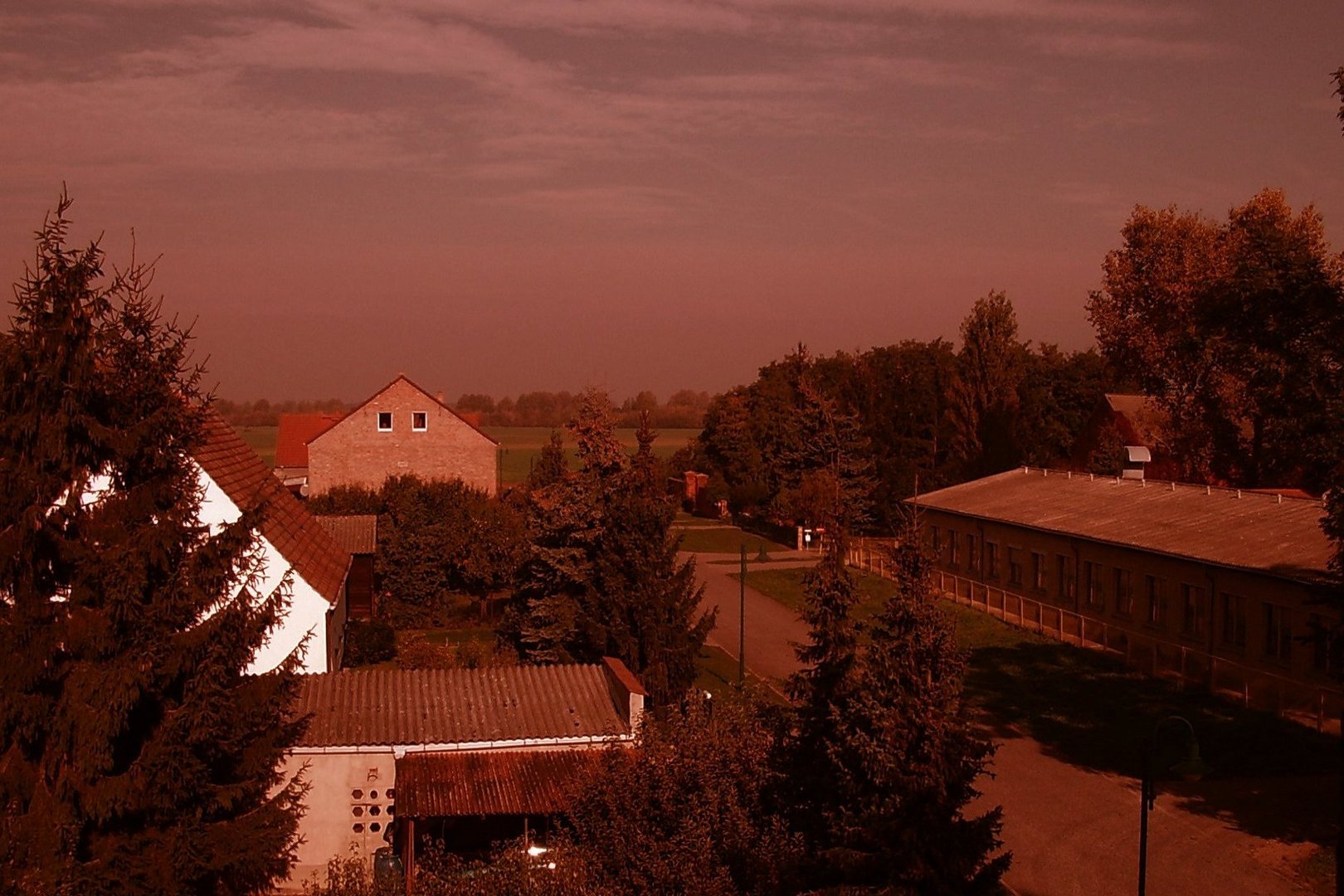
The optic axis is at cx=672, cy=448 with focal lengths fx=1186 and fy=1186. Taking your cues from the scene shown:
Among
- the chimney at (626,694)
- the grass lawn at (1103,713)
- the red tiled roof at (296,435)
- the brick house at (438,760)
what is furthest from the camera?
the red tiled roof at (296,435)

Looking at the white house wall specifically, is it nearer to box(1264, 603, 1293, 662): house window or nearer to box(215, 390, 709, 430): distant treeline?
box(1264, 603, 1293, 662): house window

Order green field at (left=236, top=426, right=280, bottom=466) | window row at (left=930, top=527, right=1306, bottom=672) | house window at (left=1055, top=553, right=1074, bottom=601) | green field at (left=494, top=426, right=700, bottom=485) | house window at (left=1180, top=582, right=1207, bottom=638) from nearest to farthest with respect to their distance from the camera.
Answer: window row at (left=930, top=527, right=1306, bottom=672) → house window at (left=1180, top=582, right=1207, bottom=638) → house window at (left=1055, top=553, right=1074, bottom=601) → green field at (left=236, top=426, right=280, bottom=466) → green field at (left=494, top=426, right=700, bottom=485)

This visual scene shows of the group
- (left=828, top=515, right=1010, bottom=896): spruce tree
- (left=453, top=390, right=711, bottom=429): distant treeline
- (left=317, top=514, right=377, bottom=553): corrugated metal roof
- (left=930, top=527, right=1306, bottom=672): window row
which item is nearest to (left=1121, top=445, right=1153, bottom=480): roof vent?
(left=930, top=527, right=1306, bottom=672): window row

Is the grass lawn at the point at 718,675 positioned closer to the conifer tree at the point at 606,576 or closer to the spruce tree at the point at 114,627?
the conifer tree at the point at 606,576

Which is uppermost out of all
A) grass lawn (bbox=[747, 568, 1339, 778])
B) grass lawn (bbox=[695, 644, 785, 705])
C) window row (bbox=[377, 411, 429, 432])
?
window row (bbox=[377, 411, 429, 432])

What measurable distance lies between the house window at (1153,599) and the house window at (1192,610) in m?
0.91

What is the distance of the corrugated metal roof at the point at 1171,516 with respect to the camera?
1073 inches

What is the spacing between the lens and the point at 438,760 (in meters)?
16.8

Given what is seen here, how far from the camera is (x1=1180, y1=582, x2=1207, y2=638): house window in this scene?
28.8 metres

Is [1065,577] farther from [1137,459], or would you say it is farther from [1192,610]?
[1137,459]

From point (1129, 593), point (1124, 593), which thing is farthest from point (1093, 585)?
point (1129, 593)

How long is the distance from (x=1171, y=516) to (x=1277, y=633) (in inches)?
299

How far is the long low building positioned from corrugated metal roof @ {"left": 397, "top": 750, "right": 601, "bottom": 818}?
684cm

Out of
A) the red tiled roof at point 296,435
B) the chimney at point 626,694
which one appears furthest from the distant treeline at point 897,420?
the chimney at point 626,694
